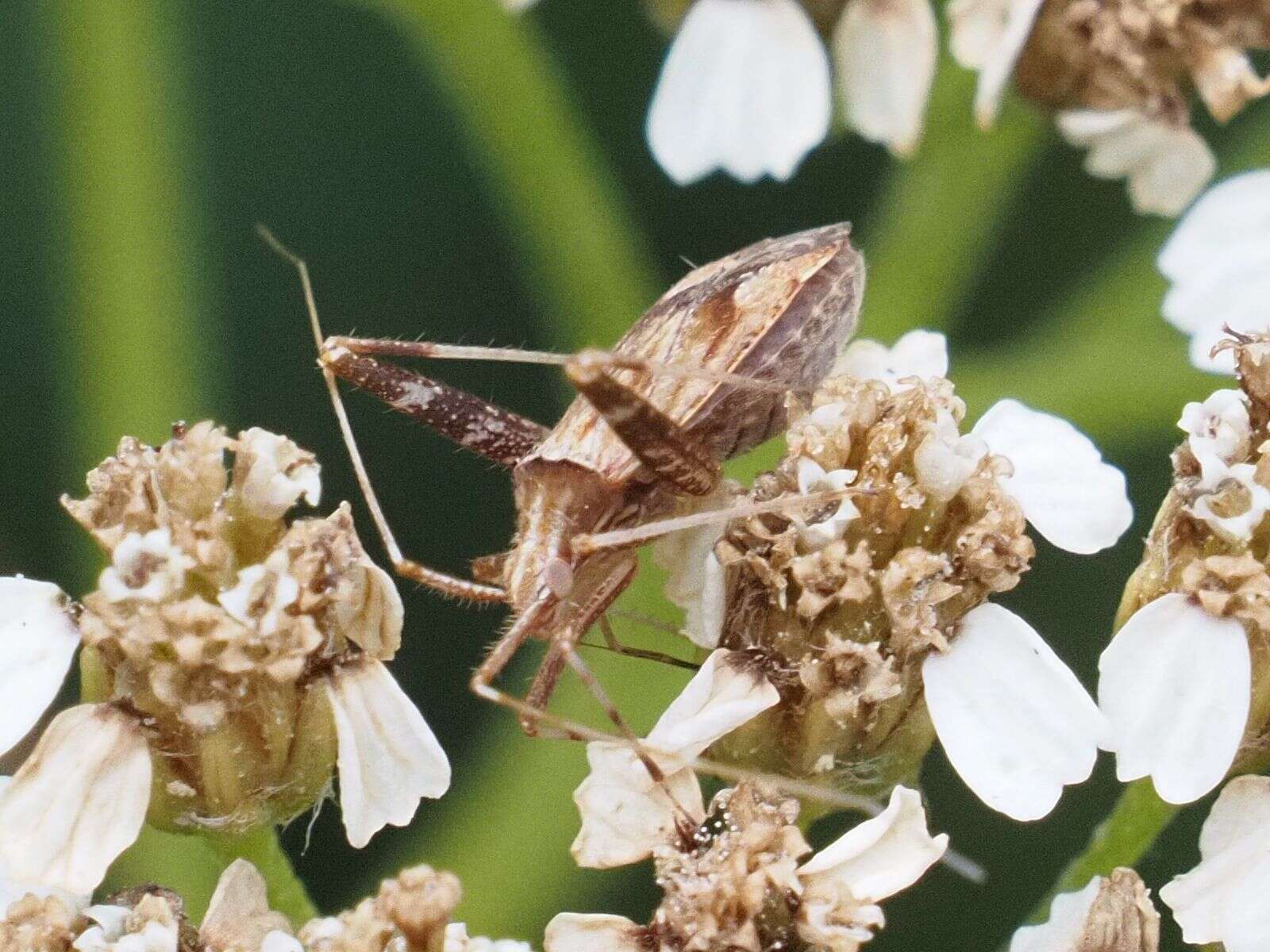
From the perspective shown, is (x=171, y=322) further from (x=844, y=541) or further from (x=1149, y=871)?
(x=1149, y=871)

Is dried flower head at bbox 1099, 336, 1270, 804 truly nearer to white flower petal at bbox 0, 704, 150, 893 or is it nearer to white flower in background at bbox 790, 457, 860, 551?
white flower in background at bbox 790, 457, 860, 551

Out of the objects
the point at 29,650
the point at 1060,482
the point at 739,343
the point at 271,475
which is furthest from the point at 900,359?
the point at 29,650

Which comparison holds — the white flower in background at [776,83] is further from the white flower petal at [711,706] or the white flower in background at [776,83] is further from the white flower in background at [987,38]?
the white flower petal at [711,706]

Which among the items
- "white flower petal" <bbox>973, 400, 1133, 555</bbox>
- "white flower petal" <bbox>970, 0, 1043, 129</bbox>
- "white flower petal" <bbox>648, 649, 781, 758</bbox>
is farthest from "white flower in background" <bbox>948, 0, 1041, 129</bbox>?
"white flower petal" <bbox>648, 649, 781, 758</bbox>

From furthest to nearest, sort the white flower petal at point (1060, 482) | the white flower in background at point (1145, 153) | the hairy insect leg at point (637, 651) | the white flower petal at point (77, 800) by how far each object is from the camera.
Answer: the white flower in background at point (1145, 153) → the hairy insect leg at point (637, 651) → the white flower petal at point (1060, 482) → the white flower petal at point (77, 800)

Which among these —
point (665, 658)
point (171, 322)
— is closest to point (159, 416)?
point (171, 322)

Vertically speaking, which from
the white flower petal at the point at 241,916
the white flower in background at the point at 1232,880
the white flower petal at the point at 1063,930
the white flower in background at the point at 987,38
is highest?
the white flower in background at the point at 987,38

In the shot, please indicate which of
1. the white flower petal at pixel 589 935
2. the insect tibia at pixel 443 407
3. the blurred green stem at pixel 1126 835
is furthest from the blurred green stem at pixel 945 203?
the white flower petal at pixel 589 935
